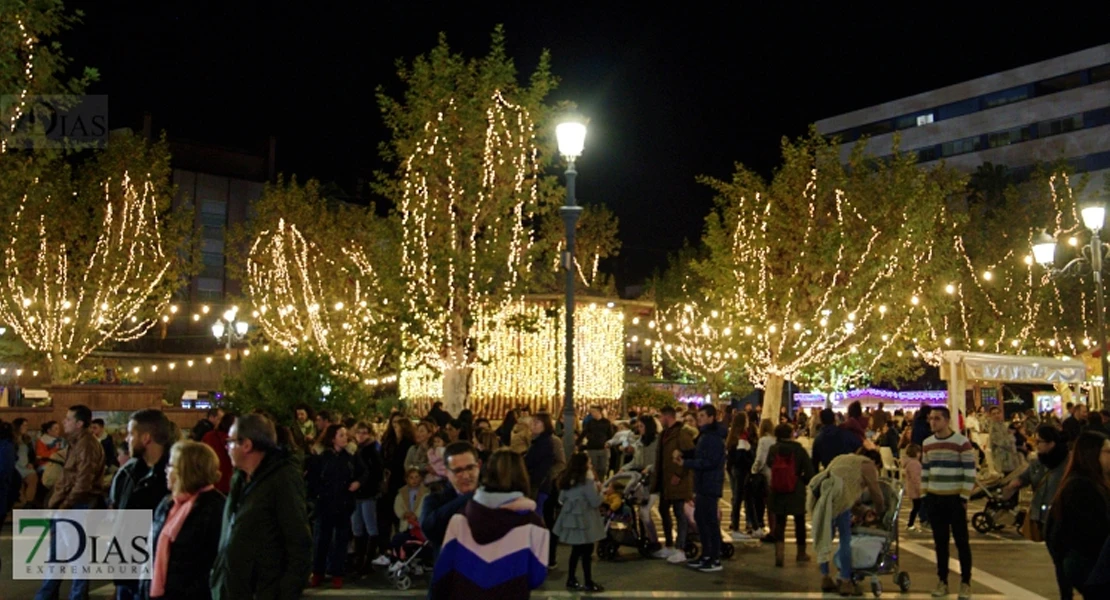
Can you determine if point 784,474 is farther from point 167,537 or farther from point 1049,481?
point 167,537

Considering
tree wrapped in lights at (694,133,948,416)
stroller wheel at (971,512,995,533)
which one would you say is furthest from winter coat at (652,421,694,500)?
tree wrapped in lights at (694,133,948,416)

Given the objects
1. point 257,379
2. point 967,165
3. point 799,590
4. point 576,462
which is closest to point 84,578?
point 576,462

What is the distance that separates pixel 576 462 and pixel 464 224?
55.5 ft

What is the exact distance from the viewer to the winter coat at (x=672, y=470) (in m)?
12.7

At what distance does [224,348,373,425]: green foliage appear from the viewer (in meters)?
22.1

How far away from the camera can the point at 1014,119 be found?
6969 cm

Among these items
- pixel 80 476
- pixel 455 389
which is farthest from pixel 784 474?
pixel 455 389

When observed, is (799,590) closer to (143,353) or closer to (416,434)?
(416,434)

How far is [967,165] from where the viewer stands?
72.2 meters

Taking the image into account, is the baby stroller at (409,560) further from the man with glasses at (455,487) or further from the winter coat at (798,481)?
the man with glasses at (455,487)

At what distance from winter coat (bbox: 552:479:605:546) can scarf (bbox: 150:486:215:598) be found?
576cm

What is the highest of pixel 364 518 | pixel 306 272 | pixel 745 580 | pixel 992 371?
pixel 306 272

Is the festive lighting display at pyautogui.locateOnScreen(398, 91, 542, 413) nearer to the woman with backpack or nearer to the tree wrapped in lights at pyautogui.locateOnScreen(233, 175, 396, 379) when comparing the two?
the tree wrapped in lights at pyautogui.locateOnScreen(233, 175, 396, 379)

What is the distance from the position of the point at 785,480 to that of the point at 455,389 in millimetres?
16348
